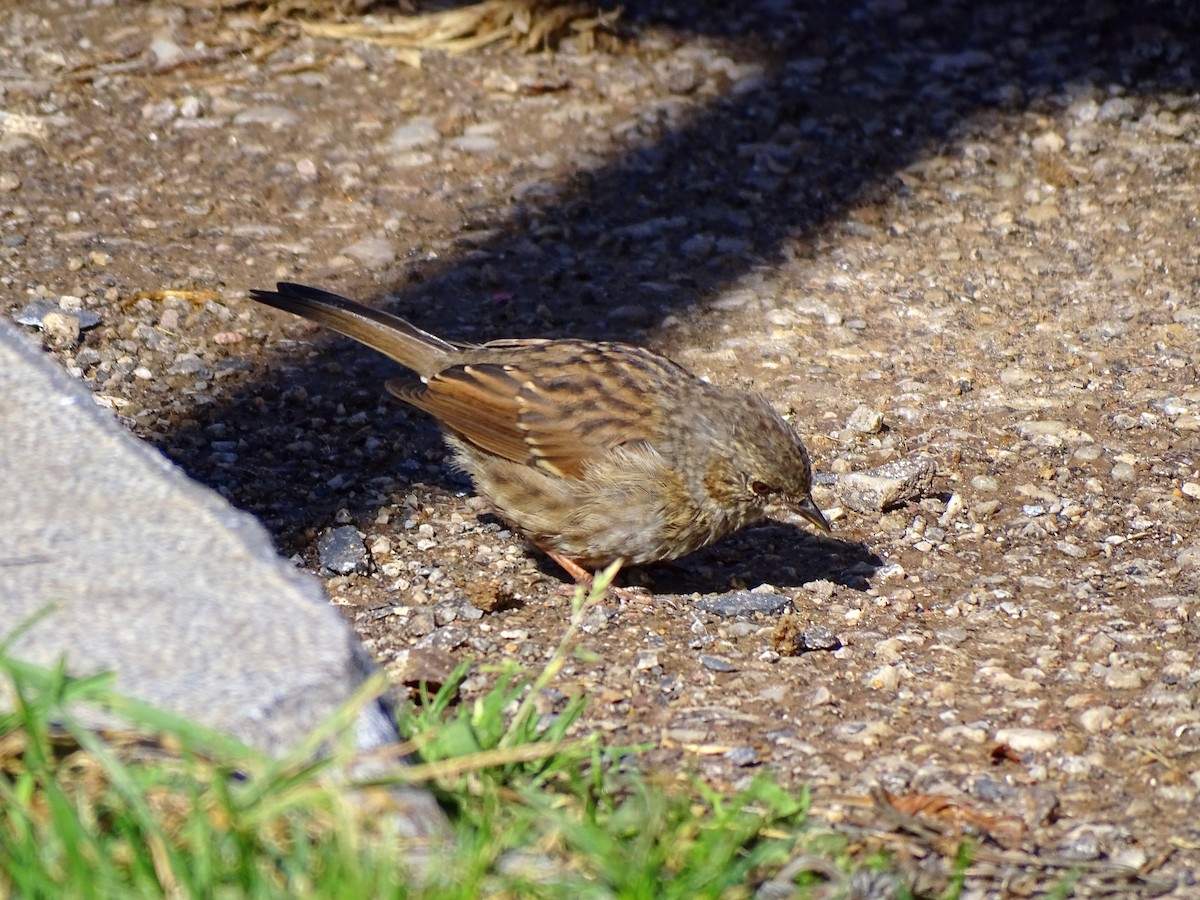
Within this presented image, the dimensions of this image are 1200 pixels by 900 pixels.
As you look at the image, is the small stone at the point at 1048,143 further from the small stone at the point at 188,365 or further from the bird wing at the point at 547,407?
the small stone at the point at 188,365

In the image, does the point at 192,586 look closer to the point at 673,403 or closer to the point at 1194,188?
the point at 673,403

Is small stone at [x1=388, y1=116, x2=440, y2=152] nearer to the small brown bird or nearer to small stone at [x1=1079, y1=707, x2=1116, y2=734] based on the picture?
the small brown bird

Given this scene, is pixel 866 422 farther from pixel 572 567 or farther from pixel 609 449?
pixel 572 567

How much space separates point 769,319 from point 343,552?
2506 mm

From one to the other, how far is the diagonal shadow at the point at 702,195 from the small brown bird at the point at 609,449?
0.51 metres

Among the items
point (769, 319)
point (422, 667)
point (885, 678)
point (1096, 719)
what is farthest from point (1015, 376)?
point (422, 667)

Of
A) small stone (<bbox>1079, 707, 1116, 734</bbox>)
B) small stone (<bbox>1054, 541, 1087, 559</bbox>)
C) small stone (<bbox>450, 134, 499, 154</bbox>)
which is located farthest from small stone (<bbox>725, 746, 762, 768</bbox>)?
small stone (<bbox>450, 134, 499, 154</bbox>)

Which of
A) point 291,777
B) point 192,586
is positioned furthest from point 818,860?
point 192,586

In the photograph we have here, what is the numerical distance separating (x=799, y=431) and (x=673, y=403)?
0.95 m

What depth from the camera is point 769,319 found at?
6.88m

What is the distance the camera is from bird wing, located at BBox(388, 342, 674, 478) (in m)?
5.35

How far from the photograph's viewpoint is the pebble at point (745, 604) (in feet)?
16.6

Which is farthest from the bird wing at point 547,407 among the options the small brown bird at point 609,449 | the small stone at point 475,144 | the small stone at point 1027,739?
the small stone at point 475,144

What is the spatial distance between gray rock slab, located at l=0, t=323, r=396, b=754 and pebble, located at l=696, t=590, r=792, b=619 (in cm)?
199
